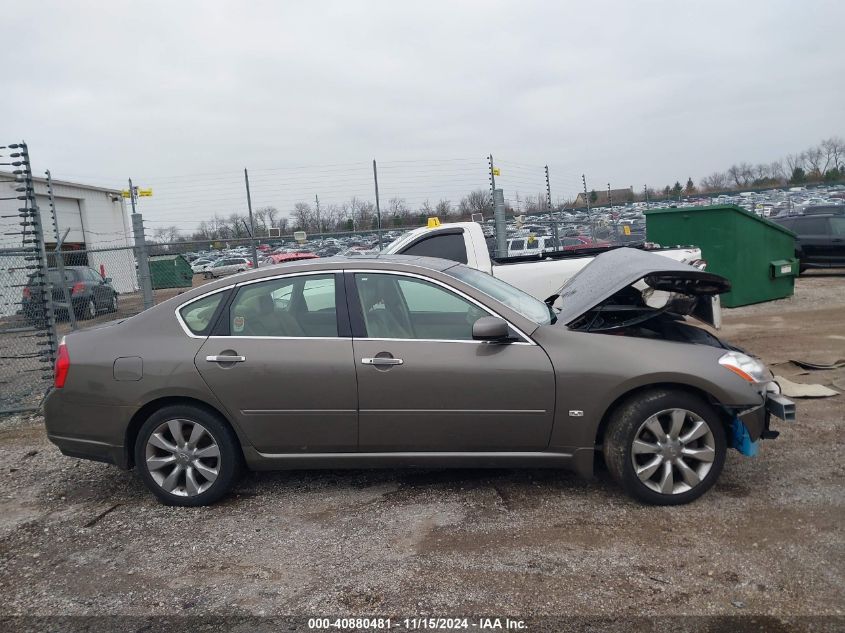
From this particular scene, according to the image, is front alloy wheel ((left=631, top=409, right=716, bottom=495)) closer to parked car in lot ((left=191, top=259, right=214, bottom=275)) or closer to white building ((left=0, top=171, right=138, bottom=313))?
white building ((left=0, top=171, right=138, bottom=313))

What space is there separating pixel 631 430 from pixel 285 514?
2.23 metres

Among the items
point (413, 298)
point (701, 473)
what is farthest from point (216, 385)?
point (701, 473)

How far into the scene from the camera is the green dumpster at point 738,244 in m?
12.0

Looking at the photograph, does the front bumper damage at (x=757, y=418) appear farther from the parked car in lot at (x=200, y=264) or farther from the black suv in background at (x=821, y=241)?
the parked car in lot at (x=200, y=264)

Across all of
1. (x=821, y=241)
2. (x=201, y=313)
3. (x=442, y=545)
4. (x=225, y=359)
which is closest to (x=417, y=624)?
(x=442, y=545)

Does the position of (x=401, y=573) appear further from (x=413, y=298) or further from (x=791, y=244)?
(x=791, y=244)

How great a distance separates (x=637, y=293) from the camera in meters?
4.95

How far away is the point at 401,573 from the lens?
11.7ft

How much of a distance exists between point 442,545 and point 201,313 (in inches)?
87.4

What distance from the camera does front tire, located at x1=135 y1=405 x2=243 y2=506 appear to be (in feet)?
14.6

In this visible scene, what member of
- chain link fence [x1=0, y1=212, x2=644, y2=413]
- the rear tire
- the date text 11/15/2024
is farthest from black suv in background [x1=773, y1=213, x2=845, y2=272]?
the rear tire

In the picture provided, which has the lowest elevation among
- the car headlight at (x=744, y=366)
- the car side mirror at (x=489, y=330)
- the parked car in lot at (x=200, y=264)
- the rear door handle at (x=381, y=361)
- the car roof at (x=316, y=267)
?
the car headlight at (x=744, y=366)

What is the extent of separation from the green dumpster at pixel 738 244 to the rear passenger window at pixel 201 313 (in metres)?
9.84

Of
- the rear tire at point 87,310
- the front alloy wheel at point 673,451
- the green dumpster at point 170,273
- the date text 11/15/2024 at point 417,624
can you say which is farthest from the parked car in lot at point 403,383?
the green dumpster at point 170,273
